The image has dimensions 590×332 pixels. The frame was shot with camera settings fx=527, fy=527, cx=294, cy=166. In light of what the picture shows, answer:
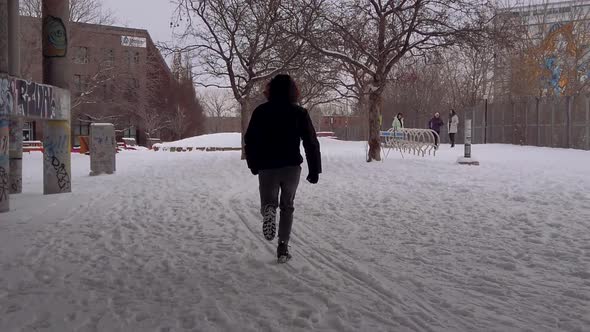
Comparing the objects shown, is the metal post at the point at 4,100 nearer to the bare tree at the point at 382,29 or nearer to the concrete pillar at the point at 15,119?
the concrete pillar at the point at 15,119

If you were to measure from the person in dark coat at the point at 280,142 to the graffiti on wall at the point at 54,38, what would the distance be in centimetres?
A: 652

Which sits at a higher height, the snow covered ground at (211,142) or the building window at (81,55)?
the building window at (81,55)

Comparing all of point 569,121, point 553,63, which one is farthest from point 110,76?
point 553,63

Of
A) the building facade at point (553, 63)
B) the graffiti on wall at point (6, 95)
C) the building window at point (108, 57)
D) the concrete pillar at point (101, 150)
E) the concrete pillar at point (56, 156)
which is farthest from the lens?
the building facade at point (553, 63)

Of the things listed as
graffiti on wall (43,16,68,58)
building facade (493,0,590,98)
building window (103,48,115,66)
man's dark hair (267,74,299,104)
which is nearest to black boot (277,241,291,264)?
man's dark hair (267,74,299,104)

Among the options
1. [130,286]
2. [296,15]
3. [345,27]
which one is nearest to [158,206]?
[130,286]

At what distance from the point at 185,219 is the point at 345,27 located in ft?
33.8

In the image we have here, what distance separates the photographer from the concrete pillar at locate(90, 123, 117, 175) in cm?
1448

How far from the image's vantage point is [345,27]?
1594 cm

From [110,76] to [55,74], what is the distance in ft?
75.3

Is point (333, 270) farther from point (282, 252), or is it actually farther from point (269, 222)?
point (269, 222)

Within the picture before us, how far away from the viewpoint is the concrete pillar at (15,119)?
862 centimetres

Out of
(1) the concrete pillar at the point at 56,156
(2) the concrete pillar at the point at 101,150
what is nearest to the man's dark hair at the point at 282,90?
(1) the concrete pillar at the point at 56,156

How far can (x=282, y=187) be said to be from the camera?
484cm
